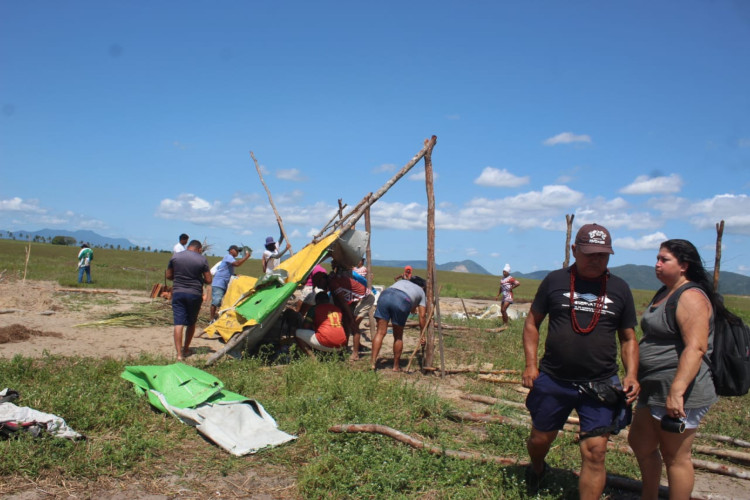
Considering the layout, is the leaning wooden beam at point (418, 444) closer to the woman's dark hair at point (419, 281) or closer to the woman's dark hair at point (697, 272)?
the woman's dark hair at point (697, 272)

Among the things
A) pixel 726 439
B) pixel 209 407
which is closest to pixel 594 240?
pixel 726 439

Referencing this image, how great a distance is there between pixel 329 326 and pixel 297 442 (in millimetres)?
3328

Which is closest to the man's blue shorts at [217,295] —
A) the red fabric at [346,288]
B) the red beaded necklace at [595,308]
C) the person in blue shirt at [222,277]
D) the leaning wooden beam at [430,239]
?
the person in blue shirt at [222,277]

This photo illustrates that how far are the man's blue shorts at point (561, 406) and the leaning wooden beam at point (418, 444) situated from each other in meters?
0.80

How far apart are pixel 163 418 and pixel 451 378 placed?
4.02m

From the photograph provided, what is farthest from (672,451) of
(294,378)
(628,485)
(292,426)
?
(294,378)

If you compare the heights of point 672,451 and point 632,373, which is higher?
point 632,373

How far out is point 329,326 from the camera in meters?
8.04

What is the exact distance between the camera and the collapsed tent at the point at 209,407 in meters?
4.72

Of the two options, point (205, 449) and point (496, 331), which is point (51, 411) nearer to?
point (205, 449)

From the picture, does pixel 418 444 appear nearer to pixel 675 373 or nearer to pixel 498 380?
pixel 675 373

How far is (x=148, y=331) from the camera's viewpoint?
10.4 metres

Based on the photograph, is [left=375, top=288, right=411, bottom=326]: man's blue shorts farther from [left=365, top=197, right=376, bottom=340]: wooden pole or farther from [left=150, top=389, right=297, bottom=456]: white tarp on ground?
[left=150, top=389, right=297, bottom=456]: white tarp on ground

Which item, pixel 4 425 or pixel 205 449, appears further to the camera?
pixel 205 449
